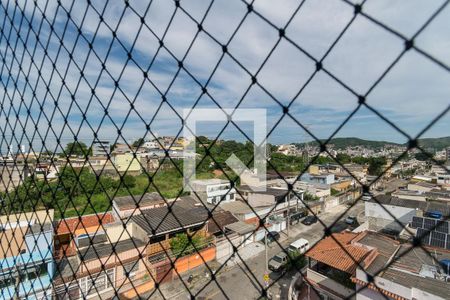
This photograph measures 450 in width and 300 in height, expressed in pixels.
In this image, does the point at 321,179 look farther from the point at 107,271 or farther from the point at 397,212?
the point at 107,271

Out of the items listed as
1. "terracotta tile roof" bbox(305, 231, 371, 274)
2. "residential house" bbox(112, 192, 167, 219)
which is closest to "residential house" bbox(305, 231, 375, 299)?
"terracotta tile roof" bbox(305, 231, 371, 274)

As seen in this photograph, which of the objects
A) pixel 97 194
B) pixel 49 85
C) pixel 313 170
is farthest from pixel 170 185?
pixel 49 85

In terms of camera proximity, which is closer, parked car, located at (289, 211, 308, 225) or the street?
the street

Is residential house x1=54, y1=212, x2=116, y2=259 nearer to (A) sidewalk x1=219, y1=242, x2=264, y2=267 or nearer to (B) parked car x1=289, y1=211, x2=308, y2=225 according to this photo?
(A) sidewalk x1=219, y1=242, x2=264, y2=267

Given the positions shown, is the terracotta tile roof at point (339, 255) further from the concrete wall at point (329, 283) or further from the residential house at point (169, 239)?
the residential house at point (169, 239)

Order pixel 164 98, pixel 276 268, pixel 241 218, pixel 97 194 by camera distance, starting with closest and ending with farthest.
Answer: pixel 164 98 < pixel 276 268 < pixel 241 218 < pixel 97 194

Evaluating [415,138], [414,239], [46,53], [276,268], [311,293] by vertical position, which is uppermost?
[46,53]

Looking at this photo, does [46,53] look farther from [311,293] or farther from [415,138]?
[311,293]

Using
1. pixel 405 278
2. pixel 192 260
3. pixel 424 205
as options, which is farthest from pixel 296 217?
pixel 405 278
